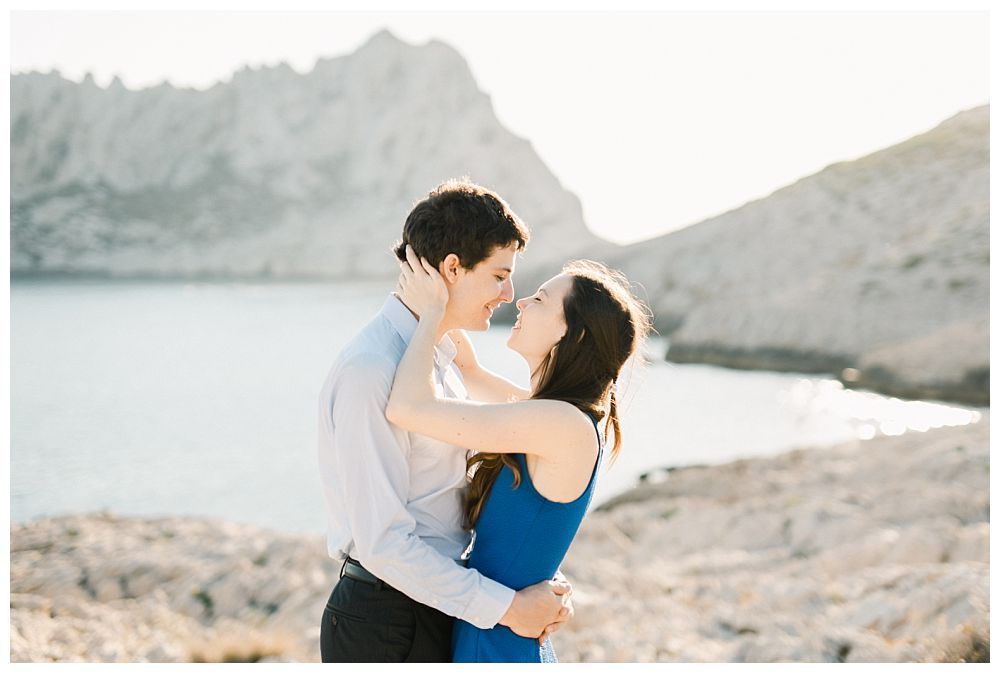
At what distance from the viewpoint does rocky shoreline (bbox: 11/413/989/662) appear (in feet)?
21.8

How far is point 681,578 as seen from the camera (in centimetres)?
911

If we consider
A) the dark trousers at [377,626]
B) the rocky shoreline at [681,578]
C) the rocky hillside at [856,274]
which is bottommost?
the rocky hillside at [856,274]

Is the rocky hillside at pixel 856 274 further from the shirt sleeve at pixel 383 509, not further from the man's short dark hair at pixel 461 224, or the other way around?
the shirt sleeve at pixel 383 509

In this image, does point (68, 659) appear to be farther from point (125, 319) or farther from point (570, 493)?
point (125, 319)

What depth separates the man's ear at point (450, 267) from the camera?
3064 mm

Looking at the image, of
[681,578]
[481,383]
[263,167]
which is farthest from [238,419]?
[263,167]

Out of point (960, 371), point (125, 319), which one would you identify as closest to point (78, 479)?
point (960, 371)

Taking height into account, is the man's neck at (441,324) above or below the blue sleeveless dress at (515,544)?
above

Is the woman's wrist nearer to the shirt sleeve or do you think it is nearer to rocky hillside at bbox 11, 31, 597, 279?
the shirt sleeve

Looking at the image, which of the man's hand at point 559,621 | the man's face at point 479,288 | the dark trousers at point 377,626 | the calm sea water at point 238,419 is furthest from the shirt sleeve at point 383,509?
the calm sea water at point 238,419

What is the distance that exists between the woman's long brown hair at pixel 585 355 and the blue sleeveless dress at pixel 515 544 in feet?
0.19

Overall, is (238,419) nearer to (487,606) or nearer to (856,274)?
(487,606)

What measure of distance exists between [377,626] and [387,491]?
0.44 metres

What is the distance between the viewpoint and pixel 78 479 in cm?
1972
